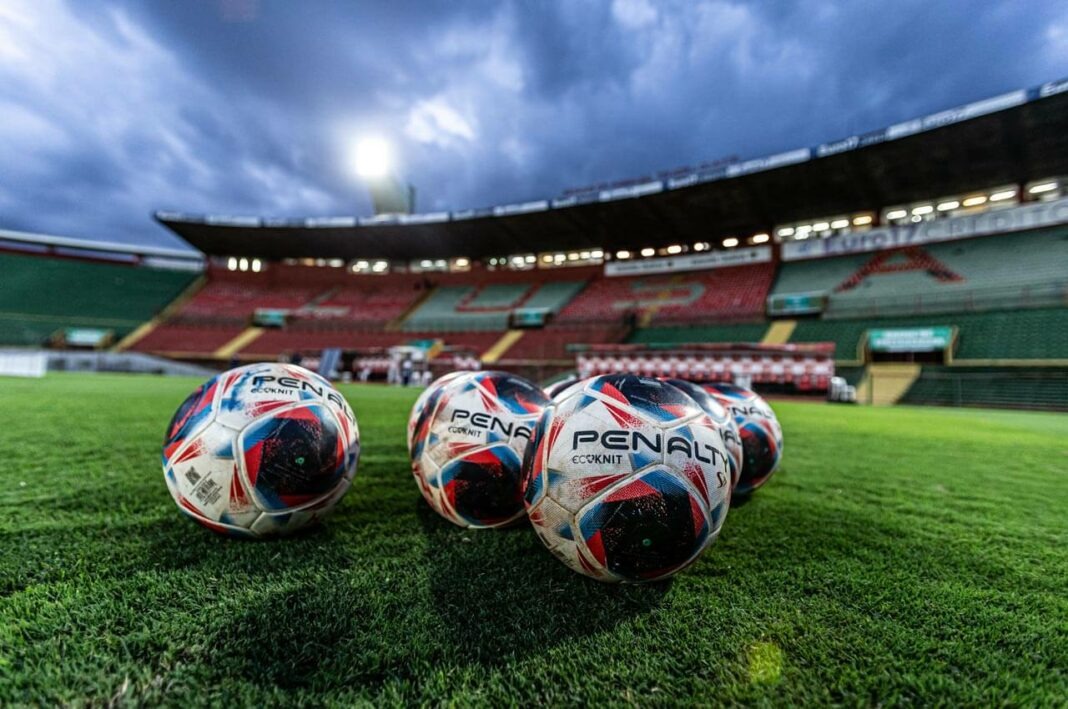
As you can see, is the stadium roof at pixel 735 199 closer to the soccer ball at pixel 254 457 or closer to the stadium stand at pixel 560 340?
the stadium stand at pixel 560 340

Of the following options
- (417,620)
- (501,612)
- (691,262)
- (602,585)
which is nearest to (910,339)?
(691,262)

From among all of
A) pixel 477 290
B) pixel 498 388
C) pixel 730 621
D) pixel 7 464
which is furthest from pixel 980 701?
pixel 477 290

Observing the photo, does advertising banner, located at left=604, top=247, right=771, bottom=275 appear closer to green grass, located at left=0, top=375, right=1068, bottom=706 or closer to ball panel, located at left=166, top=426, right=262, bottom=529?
green grass, located at left=0, top=375, right=1068, bottom=706

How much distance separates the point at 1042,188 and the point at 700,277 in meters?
16.3

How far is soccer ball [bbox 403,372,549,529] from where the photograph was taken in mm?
2730

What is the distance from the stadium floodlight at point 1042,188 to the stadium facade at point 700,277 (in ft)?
0.33

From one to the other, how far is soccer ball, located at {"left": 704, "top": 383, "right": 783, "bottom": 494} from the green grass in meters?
0.25

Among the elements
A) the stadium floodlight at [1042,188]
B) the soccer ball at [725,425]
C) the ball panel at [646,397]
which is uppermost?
the stadium floodlight at [1042,188]

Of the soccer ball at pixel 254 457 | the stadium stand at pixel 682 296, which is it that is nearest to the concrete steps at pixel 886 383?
the stadium stand at pixel 682 296

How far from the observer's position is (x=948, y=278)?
73.7ft

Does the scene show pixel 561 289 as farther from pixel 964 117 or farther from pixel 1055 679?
pixel 1055 679

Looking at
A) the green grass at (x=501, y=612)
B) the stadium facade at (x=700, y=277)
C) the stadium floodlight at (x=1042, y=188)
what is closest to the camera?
the green grass at (x=501, y=612)

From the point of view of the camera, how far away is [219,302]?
3806cm

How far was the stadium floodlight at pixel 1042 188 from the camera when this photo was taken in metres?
22.0
